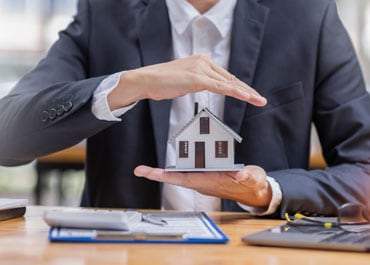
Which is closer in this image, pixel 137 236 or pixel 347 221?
pixel 137 236

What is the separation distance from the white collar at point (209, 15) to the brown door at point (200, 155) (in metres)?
0.45

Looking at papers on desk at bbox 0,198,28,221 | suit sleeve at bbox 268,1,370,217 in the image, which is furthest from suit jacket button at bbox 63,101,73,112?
suit sleeve at bbox 268,1,370,217

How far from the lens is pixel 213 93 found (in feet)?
4.93

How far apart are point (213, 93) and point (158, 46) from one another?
0.59ft

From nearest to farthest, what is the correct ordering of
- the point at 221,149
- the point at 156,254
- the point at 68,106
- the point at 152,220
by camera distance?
the point at 156,254 → the point at 152,220 → the point at 221,149 → the point at 68,106

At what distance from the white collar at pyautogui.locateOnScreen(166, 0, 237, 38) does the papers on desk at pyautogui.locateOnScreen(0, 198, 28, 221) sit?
0.57 m

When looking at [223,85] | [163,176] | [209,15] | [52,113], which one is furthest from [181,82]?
[209,15]

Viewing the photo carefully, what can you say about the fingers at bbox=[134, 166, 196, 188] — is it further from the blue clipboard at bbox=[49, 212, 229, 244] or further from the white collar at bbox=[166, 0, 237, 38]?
the white collar at bbox=[166, 0, 237, 38]

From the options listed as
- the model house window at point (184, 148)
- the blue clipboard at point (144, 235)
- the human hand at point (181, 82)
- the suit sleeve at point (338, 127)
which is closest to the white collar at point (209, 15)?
the suit sleeve at point (338, 127)

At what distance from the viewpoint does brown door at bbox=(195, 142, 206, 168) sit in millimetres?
1180

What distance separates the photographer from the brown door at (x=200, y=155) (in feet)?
3.87

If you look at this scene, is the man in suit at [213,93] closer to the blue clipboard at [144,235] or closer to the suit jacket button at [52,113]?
the suit jacket button at [52,113]

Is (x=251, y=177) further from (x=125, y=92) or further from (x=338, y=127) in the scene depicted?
(x=338, y=127)

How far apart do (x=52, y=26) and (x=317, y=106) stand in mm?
3218
